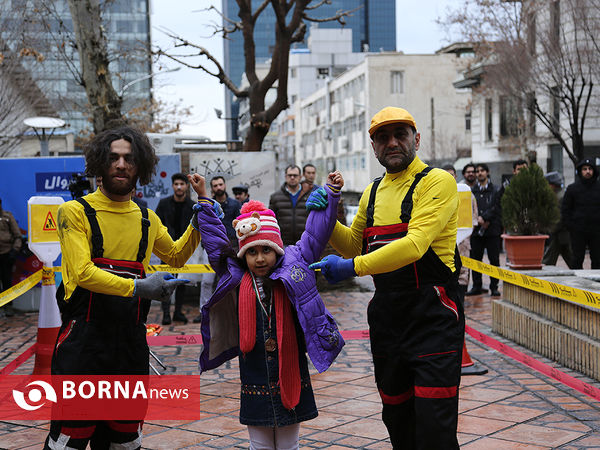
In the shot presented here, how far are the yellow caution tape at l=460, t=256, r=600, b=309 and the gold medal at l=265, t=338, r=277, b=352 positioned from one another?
2.88 m

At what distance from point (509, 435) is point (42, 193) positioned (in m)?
9.09

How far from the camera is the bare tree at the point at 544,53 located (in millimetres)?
20089

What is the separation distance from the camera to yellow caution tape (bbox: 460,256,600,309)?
5805 mm

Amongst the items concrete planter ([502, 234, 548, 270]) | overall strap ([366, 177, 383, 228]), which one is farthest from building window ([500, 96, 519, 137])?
overall strap ([366, 177, 383, 228])

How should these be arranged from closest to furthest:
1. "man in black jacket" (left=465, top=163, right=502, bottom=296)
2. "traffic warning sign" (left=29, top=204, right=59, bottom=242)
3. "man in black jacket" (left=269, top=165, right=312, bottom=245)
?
1. "traffic warning sign" (left=29, top=204, right=59, bottom=242)
2. "man in black jacket" (left=269, top=165, right=312, bottom=245)
3. "man in black jacket" (left=465, top=163, right=502, bottom=296)

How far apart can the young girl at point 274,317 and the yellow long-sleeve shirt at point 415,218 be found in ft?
0.89

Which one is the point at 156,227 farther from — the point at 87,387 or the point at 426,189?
the point at 426,189

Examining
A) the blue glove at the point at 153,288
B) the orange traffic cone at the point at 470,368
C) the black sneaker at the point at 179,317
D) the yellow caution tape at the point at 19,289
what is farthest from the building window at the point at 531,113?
the blue glove at the point at 153,288

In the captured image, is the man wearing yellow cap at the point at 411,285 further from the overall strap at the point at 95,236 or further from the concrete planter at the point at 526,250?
the concrete planter at the point at 526,250

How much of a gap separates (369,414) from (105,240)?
2843 millimetres

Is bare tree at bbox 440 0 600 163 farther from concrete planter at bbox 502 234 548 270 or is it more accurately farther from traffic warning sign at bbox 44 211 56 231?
traffic warning sign at bbox 44 211 56 231

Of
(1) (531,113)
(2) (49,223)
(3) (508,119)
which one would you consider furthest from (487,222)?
(3) (508,119)

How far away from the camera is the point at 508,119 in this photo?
32.0 m

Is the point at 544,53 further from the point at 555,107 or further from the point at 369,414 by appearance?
the point at 369,414
